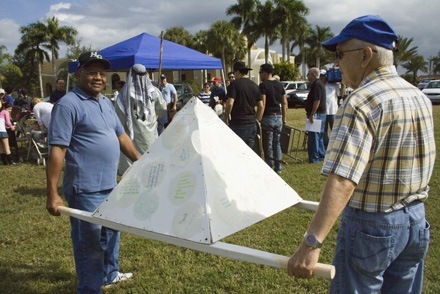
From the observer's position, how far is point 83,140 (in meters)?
2.91

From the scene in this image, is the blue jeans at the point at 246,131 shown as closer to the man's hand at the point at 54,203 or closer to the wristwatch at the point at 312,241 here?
the man's hand at the point at 54,203

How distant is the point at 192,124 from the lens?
2.31 meters

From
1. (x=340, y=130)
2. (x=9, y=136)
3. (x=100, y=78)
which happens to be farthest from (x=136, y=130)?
(x=9, y=136)

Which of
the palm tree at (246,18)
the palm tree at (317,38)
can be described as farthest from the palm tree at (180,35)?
the palm tree at (317,38)

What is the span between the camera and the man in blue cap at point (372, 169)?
5.31ft

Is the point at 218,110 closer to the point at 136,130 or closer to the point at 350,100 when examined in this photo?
the point at 136,130

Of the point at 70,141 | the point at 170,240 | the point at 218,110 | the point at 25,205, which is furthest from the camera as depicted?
the point at 218,110

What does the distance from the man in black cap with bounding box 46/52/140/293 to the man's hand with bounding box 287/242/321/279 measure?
1726 millimetres

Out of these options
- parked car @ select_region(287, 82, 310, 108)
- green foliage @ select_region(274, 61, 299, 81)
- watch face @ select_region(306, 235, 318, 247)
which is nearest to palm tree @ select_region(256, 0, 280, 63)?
green foliage @ select_region(274, 61, 299, 81)

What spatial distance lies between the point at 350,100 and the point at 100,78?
1998mm

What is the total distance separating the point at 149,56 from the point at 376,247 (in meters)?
7.55

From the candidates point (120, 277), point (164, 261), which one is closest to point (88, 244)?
point (120, 277)

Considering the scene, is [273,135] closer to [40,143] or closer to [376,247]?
[40,143]

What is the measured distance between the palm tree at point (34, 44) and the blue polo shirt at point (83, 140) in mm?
50362
